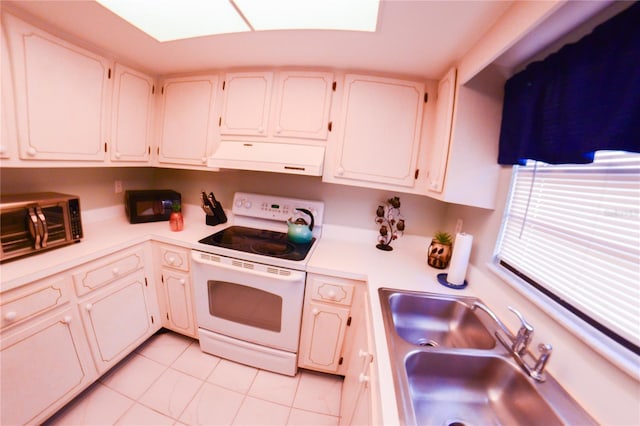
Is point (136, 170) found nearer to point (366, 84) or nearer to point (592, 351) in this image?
point (366, 84)

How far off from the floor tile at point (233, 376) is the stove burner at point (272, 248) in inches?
36.5

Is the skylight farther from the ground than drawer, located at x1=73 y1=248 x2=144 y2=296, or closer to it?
farther from the ground

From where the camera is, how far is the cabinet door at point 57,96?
115 centimetres

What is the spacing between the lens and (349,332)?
1432 mm

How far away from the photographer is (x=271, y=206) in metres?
1.92

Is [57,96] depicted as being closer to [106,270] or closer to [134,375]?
[106,270]

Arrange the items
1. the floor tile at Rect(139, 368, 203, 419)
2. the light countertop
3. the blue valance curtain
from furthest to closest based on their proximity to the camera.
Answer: the floor tile at Rect(139, 368, 203, 419), the light countertop, the blue valance curtain

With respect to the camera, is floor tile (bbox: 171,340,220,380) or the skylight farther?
floor tile (bbox: 171,340,220,380)

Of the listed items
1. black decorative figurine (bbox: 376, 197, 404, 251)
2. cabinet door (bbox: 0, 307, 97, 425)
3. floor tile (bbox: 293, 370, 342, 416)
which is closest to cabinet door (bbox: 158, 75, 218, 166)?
cabinet door (bbox: 0, 307, 97, 425)

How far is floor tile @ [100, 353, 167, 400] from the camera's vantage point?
1458mm

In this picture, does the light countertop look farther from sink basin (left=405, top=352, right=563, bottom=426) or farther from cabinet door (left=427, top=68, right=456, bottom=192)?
cabinet door (left=427, top=68, right=456, bottom=192)

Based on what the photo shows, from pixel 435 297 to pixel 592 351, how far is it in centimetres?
53

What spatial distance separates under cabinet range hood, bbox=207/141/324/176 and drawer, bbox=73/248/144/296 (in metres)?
0.84

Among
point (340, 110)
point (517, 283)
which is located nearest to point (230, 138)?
point (340, 110)
